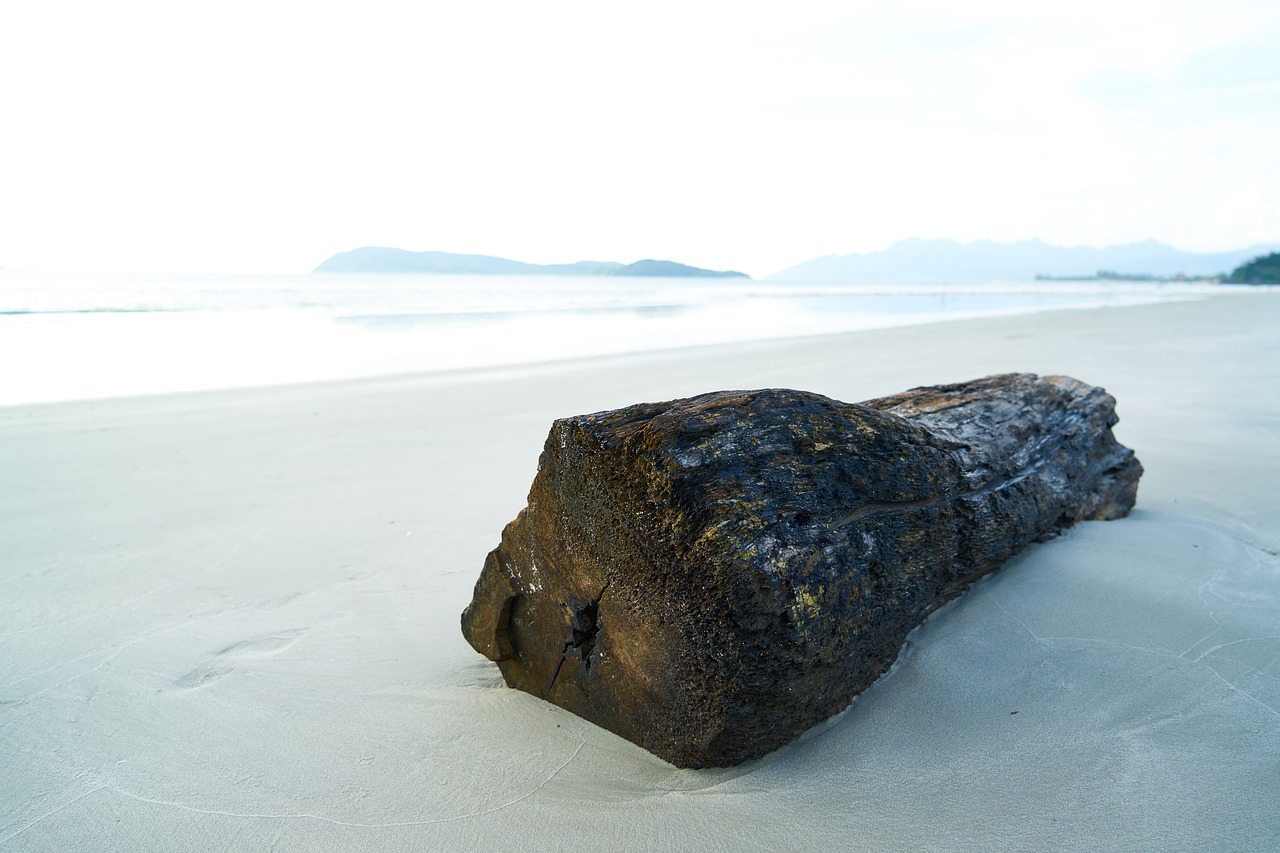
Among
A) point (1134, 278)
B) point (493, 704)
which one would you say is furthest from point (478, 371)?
point (1134, 278)

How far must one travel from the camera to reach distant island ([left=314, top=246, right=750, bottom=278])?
10594 centimetres

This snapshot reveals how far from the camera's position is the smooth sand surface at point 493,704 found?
6.28ft

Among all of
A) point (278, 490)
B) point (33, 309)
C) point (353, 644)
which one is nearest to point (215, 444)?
point (278, 490)

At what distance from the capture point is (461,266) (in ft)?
360

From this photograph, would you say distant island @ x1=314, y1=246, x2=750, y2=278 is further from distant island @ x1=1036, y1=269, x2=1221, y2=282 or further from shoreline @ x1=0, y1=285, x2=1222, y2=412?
shoreline @ x1=0, y1=285, x2=1222, y2=412

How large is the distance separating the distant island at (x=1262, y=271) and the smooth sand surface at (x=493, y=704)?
60924mm

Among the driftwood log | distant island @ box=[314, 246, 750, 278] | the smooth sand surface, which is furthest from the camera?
distant island @ box=[314, 246, 750, 278]

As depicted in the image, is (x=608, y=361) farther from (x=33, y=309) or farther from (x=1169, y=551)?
(x=33, y=309)

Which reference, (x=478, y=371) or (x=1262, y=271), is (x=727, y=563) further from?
(x=1262, y=271)

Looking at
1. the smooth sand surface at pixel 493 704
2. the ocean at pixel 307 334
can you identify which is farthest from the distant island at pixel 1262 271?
the smooth sand surface at pixel 493 704

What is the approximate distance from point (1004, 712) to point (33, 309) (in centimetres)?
2726

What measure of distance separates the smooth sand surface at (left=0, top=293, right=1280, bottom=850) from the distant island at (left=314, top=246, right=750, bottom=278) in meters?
96.4

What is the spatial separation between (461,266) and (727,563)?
112652 millimetres

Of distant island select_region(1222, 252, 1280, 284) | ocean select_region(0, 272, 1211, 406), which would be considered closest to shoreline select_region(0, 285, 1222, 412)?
ocean select_region(0, 272, 1211, 406)
